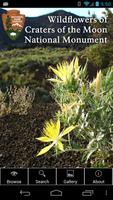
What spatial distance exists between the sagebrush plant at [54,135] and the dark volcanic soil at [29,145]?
0.11 feet

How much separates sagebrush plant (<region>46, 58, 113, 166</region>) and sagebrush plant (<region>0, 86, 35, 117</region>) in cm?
11

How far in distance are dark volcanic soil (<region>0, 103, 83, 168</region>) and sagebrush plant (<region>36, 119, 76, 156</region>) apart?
0.03 metres

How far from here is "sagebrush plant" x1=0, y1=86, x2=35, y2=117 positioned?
3.40m

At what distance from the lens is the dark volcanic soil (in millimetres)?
3365

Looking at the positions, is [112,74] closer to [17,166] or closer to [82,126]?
[82,126]
